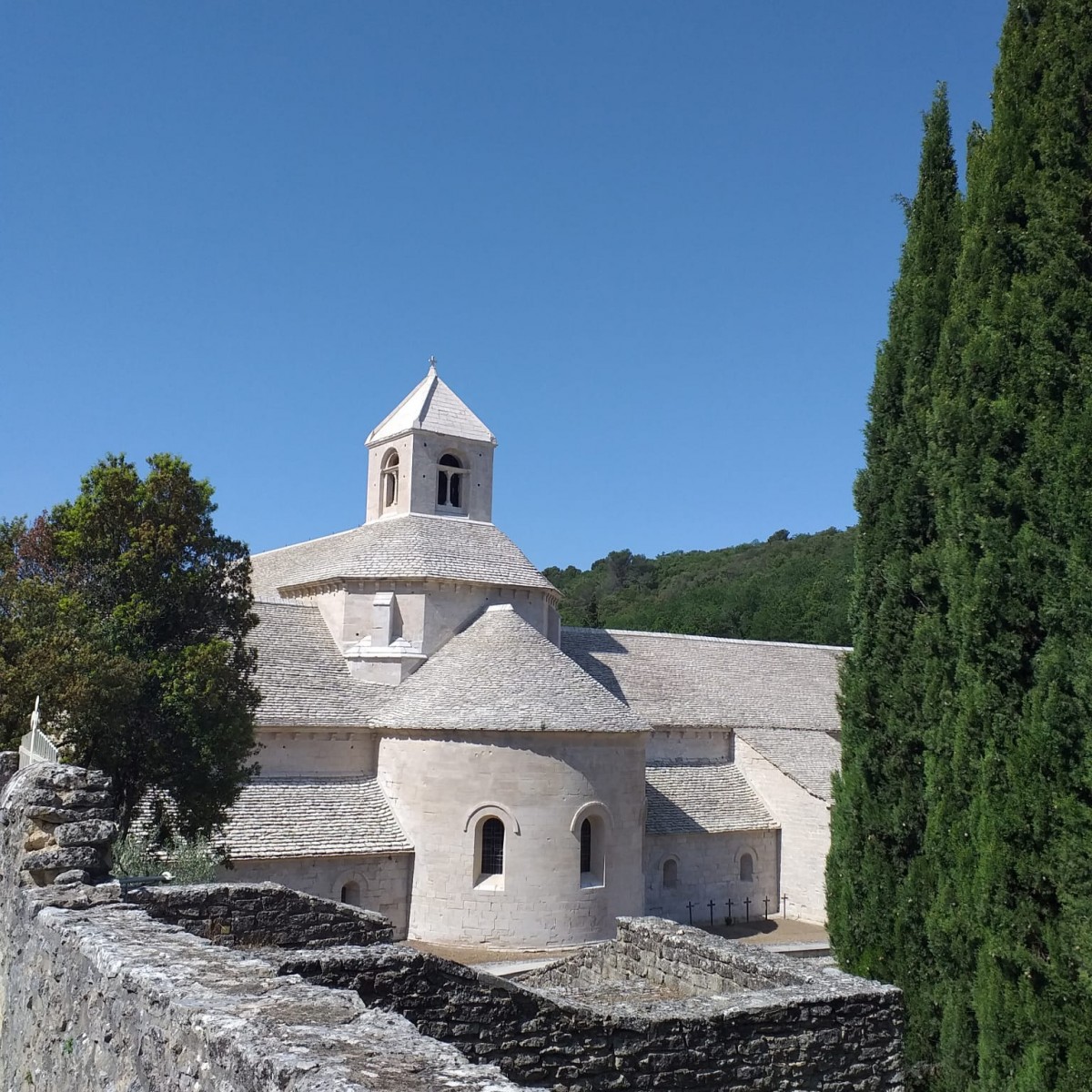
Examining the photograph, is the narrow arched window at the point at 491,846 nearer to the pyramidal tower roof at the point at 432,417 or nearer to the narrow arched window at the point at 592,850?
the narrow arched window at the point at 592,850

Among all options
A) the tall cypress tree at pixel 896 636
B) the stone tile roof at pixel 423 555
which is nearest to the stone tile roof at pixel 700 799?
the stone tile roof at pixel 423 555

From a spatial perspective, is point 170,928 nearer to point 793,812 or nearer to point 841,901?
point 841,901

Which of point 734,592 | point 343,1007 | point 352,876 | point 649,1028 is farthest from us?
point 734,592

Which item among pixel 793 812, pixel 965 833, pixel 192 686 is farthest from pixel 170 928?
pixel 793 812

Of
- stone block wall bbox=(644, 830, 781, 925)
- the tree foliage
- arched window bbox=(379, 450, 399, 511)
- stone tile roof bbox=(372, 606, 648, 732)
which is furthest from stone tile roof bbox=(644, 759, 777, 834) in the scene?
the tree foliage

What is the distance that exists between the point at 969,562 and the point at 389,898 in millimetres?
16861

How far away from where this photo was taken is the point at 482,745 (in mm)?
22484

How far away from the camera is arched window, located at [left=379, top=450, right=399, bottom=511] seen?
99.3ft

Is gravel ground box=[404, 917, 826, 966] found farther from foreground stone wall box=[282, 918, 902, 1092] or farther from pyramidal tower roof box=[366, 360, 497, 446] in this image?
pyramidal tower roof box=[366, 360, 497, 446]

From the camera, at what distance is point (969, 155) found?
10.9 metres

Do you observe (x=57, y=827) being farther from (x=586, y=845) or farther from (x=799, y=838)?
(x=799, y=838)

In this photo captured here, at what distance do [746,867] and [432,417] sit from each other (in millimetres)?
15927

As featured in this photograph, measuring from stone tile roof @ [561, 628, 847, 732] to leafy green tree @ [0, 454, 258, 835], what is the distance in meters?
14.2

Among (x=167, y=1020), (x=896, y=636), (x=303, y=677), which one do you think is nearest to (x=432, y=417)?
(x=303, y=677)
